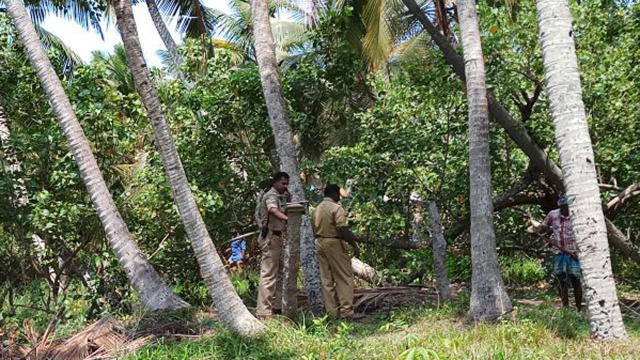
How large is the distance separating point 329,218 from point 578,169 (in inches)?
144

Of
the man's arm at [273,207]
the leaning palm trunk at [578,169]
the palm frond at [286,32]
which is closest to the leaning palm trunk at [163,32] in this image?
the man's arm at [273,207]

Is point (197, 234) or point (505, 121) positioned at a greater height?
point (505, 121)

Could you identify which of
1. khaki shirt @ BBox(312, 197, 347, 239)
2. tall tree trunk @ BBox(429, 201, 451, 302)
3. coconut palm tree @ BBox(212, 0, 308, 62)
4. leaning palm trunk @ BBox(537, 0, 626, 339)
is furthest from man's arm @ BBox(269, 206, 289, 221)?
coconut palm tree @ BBox(212, 0, 308, 62)

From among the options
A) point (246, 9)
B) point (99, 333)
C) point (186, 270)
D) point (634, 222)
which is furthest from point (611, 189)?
A: point (246, 9)

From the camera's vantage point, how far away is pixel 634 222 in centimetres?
1146

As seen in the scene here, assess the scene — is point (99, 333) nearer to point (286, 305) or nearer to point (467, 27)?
point (286, 305)

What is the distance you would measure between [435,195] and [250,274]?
3.87 metres

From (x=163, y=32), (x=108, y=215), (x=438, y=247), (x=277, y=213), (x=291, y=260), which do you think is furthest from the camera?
(x=163, y=32)

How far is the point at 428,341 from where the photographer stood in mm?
6285

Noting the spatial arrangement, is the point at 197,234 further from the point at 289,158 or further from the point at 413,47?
the point at 413,47

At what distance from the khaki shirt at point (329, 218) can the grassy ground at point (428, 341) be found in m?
1.34

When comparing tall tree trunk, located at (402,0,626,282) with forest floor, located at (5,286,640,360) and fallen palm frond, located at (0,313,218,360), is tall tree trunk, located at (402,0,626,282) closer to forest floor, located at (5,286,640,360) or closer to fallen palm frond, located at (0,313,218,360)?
forest floor, located at (5,286,640,360)

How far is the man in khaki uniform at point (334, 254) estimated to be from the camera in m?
8.84

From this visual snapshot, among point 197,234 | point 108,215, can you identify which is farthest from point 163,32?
point 197,234
